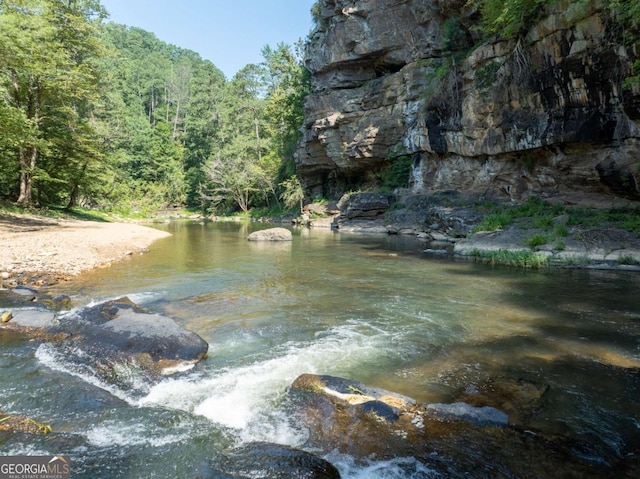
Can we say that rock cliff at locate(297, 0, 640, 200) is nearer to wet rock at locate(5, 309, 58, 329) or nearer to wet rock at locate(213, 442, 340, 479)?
wet rock at locate(213, 442, 340, 479)

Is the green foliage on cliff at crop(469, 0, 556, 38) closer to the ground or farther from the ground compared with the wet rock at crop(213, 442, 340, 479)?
farther from the ground

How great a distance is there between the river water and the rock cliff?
9261 mm

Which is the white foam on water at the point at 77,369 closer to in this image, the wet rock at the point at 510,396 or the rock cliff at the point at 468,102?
the wet rock at the point at 510,396

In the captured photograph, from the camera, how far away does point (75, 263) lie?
12.4 metres

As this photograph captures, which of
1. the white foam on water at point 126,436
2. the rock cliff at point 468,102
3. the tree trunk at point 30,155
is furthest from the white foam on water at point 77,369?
the tree trunk at point 30,155

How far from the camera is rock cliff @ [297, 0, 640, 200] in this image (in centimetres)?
1692

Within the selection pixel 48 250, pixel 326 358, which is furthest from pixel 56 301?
pixel 48 250

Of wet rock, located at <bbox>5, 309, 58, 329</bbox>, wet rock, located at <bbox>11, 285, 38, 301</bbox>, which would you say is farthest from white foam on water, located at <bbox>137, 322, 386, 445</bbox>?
wet rock, located at <bbox>11, 285, 38, 301</bbox>

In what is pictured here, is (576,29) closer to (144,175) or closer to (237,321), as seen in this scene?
(237,321)

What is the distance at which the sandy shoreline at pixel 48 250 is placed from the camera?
10766 mm

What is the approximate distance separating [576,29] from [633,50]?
2729 millimetres

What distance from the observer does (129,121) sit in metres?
60.0

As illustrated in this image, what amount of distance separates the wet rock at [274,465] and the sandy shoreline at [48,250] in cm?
906

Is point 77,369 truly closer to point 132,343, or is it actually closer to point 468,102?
point 132,343
